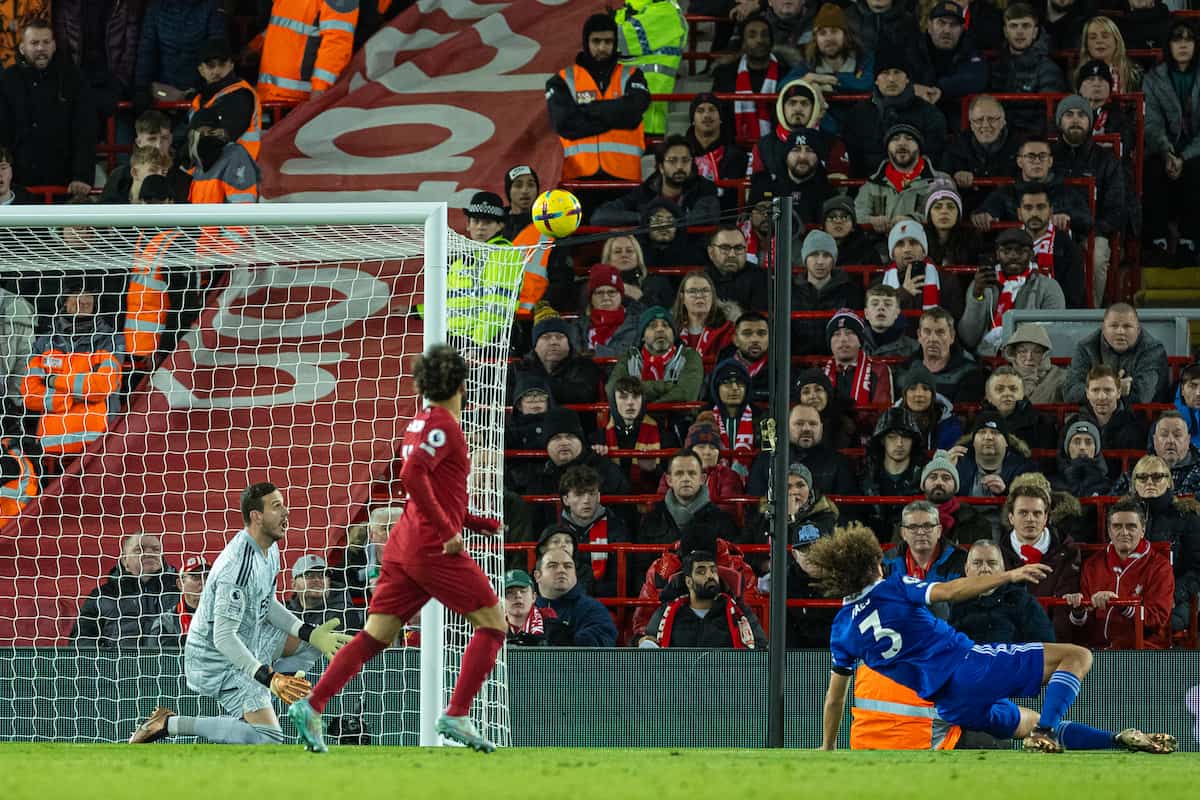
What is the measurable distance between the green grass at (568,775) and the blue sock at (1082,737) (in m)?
0.59

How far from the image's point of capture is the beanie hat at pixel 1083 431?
10477 millimetres

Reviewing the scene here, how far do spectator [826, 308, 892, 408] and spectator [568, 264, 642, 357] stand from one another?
55.4 inches

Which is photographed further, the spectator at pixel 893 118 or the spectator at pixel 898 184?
the spectator at pixel 893 118

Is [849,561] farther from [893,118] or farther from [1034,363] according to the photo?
[893,118]

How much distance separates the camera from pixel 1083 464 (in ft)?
34.1

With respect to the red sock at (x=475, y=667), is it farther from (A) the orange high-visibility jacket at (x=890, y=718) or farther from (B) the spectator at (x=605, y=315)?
(B) the spectator at (x=605, y=315)

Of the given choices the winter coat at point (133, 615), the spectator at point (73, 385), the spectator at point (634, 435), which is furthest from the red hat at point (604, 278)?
the winter coat at point (133, 615)

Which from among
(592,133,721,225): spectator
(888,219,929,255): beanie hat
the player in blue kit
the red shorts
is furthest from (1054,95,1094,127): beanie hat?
the red shorts

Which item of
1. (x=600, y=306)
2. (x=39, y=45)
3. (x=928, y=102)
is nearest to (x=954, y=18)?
(x=928, y=102)

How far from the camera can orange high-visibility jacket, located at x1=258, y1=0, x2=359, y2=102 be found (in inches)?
565

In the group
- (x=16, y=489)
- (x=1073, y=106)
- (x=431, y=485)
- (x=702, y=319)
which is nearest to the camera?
(x=431, y=485)

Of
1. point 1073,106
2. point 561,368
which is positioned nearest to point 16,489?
point 561,368

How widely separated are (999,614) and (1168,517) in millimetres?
1470

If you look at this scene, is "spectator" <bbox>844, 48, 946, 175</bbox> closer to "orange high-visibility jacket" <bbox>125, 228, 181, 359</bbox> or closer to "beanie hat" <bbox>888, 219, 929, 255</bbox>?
"beanie hat" <bbox>888, 219, 929, 255</bbox>
